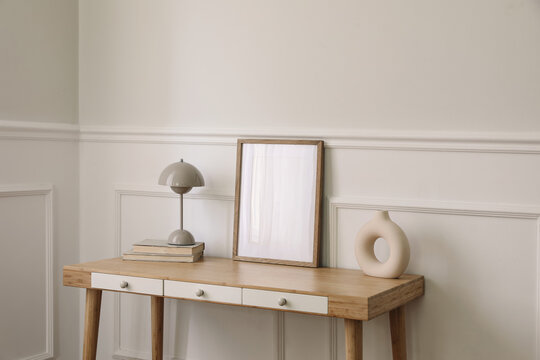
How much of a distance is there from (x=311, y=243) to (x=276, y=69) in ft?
2.48

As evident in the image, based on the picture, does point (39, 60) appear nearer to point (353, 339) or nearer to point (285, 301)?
point (285, 301)

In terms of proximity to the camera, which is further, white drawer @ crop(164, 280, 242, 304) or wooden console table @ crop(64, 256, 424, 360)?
white drawer @ crop(164, 280, 242, 304)

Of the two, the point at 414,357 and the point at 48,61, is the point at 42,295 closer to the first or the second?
the point at 48,61

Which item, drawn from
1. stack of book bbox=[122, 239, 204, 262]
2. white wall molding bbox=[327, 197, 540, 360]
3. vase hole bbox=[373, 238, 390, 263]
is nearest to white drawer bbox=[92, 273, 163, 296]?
stack of book bbox=[122, 239, 204, 262]

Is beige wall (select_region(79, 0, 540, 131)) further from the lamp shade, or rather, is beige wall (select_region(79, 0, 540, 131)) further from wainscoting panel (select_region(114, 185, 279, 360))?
wainscoting panel (select_region(114, 185, 279, 360))

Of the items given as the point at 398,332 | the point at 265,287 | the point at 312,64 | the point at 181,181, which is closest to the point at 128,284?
the point at 181,181

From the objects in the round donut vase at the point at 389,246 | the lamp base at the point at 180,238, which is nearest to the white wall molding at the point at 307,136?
the round donut vase at the point at 389,246

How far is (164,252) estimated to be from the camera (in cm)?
287

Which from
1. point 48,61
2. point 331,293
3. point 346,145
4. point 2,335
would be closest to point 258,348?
point 331,293

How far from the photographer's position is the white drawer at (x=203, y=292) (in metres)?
2.46

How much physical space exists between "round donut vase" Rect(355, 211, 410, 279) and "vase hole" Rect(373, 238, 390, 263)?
9 centimetres

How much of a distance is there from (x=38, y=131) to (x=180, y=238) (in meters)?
0.89

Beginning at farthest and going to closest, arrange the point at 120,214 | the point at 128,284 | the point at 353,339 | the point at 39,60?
the point at 120,214, the point at 39,60, the point at 128,284, the point at 353,339

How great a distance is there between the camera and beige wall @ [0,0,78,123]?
119 inches
